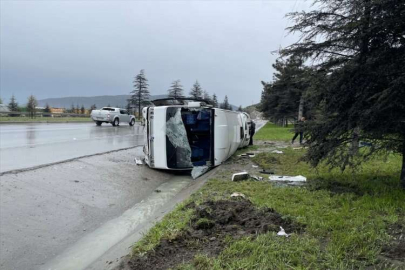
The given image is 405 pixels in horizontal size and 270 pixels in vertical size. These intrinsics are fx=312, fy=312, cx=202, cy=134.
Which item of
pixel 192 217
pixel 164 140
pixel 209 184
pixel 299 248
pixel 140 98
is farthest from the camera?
pixel 140 98

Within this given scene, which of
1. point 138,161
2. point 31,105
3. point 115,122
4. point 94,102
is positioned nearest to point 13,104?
point 31,105

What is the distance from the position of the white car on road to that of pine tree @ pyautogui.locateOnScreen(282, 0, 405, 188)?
80.4ft

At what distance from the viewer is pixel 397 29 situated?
15.8ft

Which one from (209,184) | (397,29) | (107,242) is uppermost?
(397,29)

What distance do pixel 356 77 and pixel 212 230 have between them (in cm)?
348

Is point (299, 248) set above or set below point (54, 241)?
above

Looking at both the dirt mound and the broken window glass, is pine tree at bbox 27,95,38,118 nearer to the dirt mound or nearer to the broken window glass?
→ the broken window glass

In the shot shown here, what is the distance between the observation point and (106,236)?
5055 mm

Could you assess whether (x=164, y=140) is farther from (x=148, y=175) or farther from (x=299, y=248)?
(x=299, y=248)

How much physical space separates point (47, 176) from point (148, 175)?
2782mm

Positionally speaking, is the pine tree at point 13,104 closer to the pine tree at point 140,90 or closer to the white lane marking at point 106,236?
the pine tree at point 140,90

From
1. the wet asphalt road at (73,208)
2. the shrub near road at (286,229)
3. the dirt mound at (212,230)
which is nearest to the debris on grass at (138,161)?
the wet asphalt road at (73,208)

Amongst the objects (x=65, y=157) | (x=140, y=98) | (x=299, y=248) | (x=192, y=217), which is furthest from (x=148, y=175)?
(x=140, y=98)

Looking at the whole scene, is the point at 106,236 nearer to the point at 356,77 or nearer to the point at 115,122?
the point at 356,77
